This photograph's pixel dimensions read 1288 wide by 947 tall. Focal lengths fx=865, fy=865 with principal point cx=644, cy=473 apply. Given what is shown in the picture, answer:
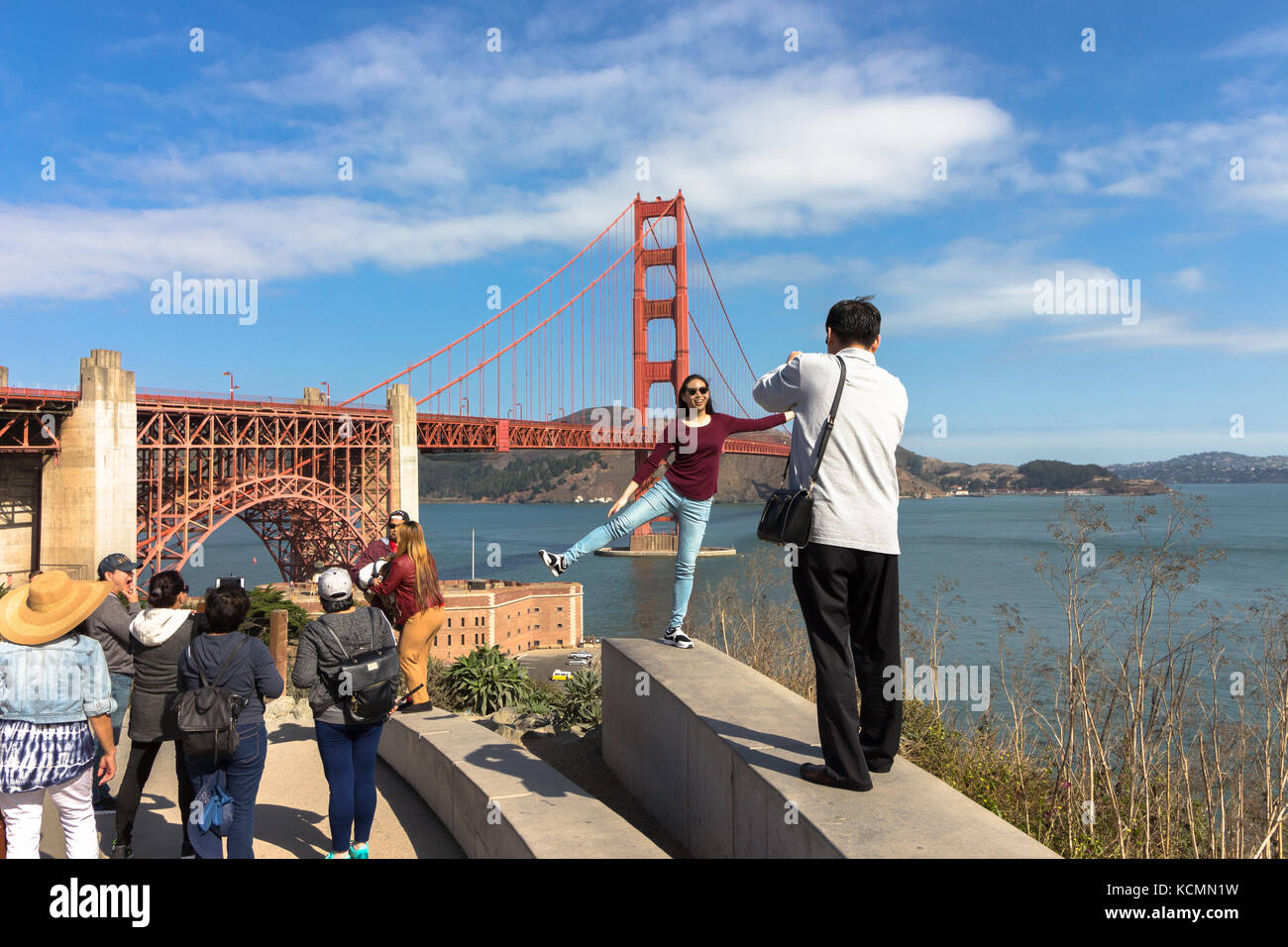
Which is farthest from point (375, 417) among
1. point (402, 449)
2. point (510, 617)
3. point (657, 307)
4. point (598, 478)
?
point (598, 478)

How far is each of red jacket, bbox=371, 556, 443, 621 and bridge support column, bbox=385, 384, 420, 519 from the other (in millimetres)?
37066

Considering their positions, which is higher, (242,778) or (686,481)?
(686,481)

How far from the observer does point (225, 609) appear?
10.3 feet

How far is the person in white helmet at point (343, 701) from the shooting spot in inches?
129

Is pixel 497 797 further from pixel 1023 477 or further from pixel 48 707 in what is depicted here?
pixel 1023 477

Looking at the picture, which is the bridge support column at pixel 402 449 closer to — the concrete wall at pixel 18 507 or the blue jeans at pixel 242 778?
the concrete wall at pixel 18 507

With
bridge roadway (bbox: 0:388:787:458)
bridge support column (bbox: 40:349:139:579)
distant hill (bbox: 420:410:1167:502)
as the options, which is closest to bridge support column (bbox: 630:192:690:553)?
bridge roadway (bbox: 0:388:787:458)

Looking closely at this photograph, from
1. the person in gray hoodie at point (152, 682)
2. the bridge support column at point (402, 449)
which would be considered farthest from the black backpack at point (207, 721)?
the bridge support column at point (402, 449)

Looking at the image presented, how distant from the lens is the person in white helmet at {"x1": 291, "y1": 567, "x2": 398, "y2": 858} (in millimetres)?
3273

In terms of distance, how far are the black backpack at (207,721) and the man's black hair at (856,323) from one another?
2449 mm

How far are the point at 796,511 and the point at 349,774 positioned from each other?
6.86 ft
